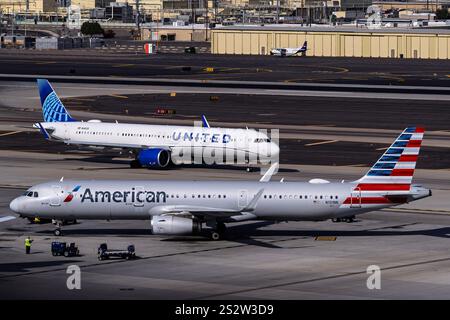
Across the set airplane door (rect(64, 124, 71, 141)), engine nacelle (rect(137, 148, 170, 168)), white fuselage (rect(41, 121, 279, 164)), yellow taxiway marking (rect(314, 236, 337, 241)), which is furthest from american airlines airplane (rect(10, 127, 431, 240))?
airplane door (rect(64, 124, 71, 141))

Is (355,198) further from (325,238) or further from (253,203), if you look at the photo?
(253,203)

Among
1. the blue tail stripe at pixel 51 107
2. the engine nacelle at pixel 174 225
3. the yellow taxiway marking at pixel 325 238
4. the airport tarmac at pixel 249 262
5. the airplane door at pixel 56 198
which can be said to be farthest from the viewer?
the blue tail stripe at pixel 51 107

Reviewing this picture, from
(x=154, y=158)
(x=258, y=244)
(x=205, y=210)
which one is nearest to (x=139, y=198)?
(x=205, y=210)

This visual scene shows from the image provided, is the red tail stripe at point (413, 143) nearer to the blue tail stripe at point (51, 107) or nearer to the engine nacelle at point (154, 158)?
the engine nacelle at point (154, 158)

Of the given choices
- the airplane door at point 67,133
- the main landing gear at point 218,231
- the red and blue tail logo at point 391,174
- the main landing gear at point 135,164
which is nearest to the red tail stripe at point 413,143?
the red and blue tail logo at point 391,174

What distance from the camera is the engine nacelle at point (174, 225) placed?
243 feet

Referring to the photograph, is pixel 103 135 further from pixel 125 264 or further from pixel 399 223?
pixel 125 264

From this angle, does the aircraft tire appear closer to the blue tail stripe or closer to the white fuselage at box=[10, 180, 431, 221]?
the white fuselage at box=[10, 180, 431, 221]

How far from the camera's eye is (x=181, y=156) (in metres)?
109

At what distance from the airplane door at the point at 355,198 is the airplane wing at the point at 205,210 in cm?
577

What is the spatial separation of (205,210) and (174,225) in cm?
220

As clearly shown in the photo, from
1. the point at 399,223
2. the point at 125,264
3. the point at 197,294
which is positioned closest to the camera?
the point at 197,294
